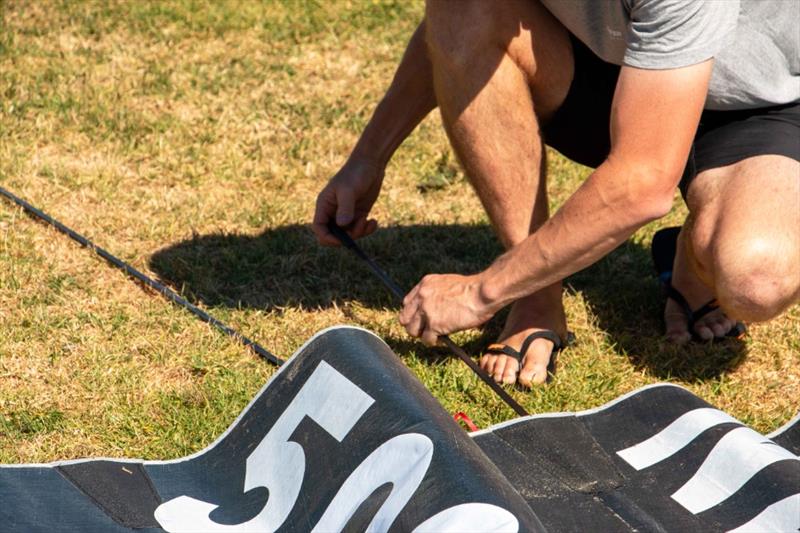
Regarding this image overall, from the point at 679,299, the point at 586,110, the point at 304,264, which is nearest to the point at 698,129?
the point at 586,110

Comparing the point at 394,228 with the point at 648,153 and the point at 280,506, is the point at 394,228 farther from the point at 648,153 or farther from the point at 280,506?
the point at 280,506

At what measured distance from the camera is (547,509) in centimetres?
188

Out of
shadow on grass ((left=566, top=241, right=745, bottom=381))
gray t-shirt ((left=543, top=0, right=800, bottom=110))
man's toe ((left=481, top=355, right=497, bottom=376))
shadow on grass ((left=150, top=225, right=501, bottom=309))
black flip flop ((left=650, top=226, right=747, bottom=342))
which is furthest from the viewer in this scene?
shadow on grass ((left=150, top=225, right=501, bottom=309))

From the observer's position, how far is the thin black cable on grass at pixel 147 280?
8.83 feet

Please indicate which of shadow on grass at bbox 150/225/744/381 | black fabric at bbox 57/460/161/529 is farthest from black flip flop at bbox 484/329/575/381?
black fabric at bbox 57/460/161/529

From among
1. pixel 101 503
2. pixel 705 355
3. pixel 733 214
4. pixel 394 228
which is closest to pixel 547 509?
pixel 101 503

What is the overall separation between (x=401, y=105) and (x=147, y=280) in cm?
81

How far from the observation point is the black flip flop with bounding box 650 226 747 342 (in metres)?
2.88

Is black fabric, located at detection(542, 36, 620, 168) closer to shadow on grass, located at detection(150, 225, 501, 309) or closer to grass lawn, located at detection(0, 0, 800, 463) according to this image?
grass lawn, located at detection(0, 0, 800, 463)

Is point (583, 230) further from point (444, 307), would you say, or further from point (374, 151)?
point (374, 151)

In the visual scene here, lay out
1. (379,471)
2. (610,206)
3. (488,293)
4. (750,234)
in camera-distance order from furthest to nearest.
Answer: (750,234) < (488,293) < (610,206) < (379,471)

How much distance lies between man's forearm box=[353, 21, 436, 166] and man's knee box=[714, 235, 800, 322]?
0.91 metres

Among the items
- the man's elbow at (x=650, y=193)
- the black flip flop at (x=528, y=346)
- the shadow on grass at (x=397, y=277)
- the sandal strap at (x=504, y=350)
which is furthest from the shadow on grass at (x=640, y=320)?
the man's elbow at (x=650, y=193)

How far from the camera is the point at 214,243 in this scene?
329cm
